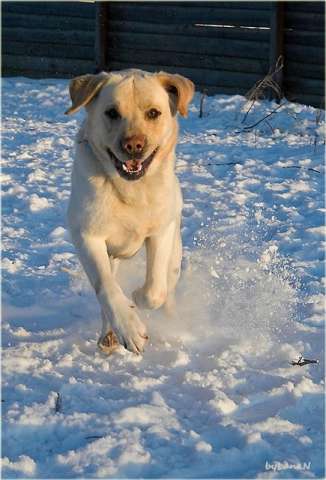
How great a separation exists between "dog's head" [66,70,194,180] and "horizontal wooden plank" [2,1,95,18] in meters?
9.57

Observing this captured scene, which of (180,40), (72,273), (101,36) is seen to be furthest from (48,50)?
(72,273)

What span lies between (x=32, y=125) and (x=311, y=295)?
19.4 ft

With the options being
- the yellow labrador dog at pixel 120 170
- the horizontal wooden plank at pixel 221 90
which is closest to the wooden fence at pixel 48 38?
the horizontal wooden plank at pixel 221 90

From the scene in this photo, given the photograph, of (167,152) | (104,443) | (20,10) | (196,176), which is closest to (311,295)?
(167,152)

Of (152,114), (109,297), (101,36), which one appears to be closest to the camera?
(109,297)

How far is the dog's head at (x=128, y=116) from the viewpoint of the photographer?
4.12 metres

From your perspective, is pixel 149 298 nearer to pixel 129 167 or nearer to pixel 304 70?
pixel 129 167

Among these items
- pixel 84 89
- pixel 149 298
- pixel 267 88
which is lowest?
pixel 149 298

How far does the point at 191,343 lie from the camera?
451cm

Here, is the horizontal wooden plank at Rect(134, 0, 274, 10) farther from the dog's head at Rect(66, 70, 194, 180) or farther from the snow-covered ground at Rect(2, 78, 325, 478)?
the dog's head at Rect(66, 70, 194, 180)

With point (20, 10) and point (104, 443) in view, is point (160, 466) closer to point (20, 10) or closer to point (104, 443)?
point (104, 443)

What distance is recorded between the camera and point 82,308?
16.5 feet

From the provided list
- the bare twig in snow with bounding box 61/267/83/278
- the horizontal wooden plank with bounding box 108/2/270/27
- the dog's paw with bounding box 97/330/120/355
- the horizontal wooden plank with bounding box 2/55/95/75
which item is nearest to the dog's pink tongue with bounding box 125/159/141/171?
the dog's paw with bounding box 97/330/120/355

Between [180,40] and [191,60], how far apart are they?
373 mm
